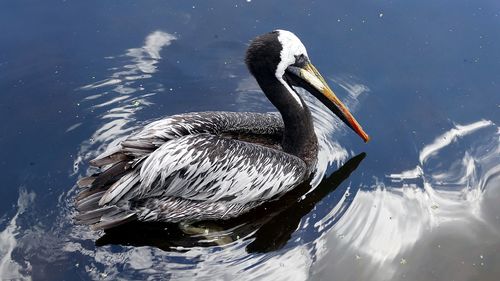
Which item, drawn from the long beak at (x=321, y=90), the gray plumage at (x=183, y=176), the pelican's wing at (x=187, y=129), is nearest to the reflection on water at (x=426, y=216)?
the long beak at (x=321, y=90)

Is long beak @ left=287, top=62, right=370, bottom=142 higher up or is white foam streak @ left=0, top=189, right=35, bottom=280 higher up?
long beak @ left=287, top=62, right=370, bottom=142

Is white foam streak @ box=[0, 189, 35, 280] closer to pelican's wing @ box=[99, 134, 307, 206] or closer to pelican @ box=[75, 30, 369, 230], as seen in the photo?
pelican @ box=[75, 30, 369, 230]

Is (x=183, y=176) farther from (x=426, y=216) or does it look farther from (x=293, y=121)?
(x=426, y=216)

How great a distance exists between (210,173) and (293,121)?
68 centimetres

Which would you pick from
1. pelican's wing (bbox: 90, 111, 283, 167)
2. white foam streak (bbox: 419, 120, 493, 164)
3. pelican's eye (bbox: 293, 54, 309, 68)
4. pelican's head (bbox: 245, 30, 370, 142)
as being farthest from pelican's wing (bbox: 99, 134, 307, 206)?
white foam streak (bbox: 419, 120, 493, 164)

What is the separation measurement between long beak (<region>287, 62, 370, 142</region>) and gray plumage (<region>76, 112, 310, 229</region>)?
472 millimetres

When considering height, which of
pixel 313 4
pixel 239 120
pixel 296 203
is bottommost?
pixel 296 203

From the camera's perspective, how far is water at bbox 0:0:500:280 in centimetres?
352

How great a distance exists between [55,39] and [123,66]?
2.20 feet

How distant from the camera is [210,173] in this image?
358cm

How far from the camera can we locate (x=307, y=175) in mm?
4023

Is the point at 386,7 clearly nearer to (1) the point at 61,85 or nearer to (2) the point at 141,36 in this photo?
(2) the point at 141,36

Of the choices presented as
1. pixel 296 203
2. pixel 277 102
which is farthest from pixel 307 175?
pixel 277 102

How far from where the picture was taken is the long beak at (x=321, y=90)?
12.9 ft
